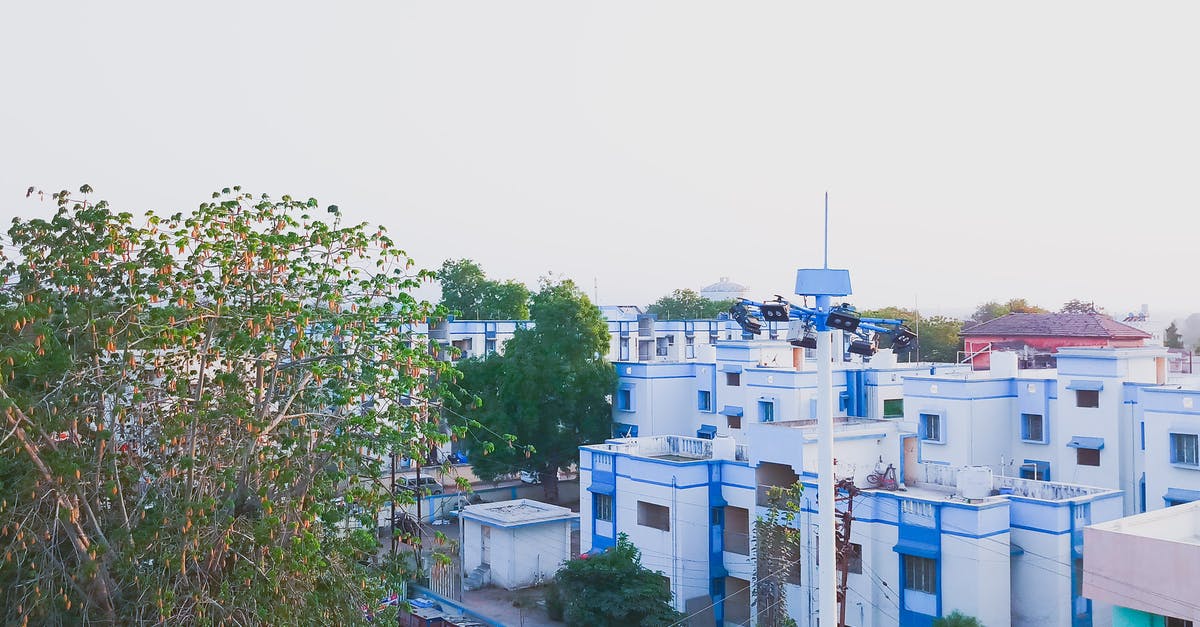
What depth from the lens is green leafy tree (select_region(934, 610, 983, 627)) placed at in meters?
17.2

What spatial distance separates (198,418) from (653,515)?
13.7m

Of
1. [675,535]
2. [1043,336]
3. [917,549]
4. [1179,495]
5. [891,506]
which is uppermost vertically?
[1043,336]

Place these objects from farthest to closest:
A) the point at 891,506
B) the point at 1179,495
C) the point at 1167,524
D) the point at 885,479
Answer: the point at 1179,495 → the point at 885,479 → the point at 891,506 → the point at 1167,524

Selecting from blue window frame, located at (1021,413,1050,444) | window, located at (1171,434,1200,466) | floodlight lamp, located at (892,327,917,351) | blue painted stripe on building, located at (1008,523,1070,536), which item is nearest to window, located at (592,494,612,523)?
blue painted stripe on building, located at (1008,523,1070,536)

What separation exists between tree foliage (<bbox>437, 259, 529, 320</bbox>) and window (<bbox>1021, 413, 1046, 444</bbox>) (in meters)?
35.1

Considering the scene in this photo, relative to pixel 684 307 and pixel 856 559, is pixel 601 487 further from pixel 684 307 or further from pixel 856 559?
pixel 684 307

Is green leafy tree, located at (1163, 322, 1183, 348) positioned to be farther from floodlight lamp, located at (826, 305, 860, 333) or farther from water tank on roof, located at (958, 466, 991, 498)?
floodlight lamp, located at (826, 305, 860, 333)

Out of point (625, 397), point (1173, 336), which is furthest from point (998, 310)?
point (625, 397)

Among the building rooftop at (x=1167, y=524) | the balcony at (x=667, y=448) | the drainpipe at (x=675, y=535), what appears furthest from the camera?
the balcony at (x=667, y=448)

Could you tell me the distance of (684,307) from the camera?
250 ft

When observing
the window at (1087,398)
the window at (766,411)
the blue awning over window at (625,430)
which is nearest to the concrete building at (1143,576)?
the window at (1087,398)

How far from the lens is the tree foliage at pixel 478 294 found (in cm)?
5912

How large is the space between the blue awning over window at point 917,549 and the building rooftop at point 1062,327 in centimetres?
2824

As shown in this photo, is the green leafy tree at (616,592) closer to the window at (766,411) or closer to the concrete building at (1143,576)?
the concrete building at (1143,576)
